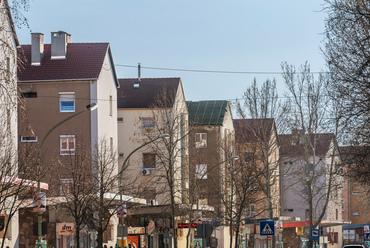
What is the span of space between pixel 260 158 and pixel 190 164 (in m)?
5.80

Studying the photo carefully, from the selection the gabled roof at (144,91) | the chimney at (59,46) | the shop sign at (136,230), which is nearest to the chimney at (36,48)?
the chimney at (59,46)

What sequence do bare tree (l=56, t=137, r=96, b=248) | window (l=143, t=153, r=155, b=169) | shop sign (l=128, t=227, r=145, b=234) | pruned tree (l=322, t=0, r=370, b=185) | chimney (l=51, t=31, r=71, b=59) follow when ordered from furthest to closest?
window (l=143, t=153, r=155, b=169)
chimney (l=51, t=31, r=71, b=59)
shop sign (l=128, t=227, r=145, b=234)
bare tree (l=56, t=137, r=96, b=248)
pruned tree (l=322, t=0, r=370, b=185)

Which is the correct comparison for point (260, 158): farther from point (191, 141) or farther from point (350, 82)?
point (350, 82)

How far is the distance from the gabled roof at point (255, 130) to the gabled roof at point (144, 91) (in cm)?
657

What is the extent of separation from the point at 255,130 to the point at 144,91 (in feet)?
35.1

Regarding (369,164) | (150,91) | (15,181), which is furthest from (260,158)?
(15,181)

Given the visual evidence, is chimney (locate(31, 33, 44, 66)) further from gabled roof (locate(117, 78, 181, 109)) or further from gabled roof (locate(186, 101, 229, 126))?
gabled roof (locate(186, 101, 229, 126))

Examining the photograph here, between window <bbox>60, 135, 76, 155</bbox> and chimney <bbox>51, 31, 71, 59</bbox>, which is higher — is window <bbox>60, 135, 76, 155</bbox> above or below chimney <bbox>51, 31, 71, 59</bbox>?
below

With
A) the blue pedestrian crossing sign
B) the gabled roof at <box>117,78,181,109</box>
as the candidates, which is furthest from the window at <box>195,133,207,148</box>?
the blue pedestrian crossing sign

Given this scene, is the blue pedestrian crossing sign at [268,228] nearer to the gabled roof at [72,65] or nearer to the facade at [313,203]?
the gabled roof at [72,65]

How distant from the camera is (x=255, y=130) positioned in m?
64.8

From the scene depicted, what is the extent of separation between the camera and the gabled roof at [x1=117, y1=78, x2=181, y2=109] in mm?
66938

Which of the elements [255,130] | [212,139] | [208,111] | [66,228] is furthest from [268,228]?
[208,111]

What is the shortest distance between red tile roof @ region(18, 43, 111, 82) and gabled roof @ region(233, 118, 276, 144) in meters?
14.3
